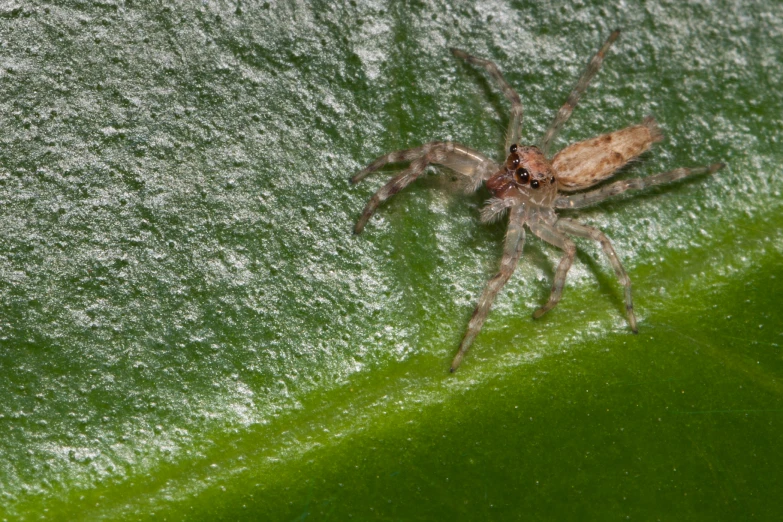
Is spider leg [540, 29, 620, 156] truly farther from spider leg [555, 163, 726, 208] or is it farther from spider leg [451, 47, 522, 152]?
spider leg [555, 163, 726, 208]

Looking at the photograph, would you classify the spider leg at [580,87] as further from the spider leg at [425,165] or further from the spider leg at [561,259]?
the spider leg at [561,259]

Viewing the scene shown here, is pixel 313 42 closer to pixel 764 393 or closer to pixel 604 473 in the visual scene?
pixel 604 473

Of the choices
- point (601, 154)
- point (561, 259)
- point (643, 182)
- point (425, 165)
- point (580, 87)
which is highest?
point (580, 87)

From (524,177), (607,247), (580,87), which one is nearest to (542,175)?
(524,177)

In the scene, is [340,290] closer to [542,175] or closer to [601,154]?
[542,175]

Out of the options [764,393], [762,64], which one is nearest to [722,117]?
[762,64]
